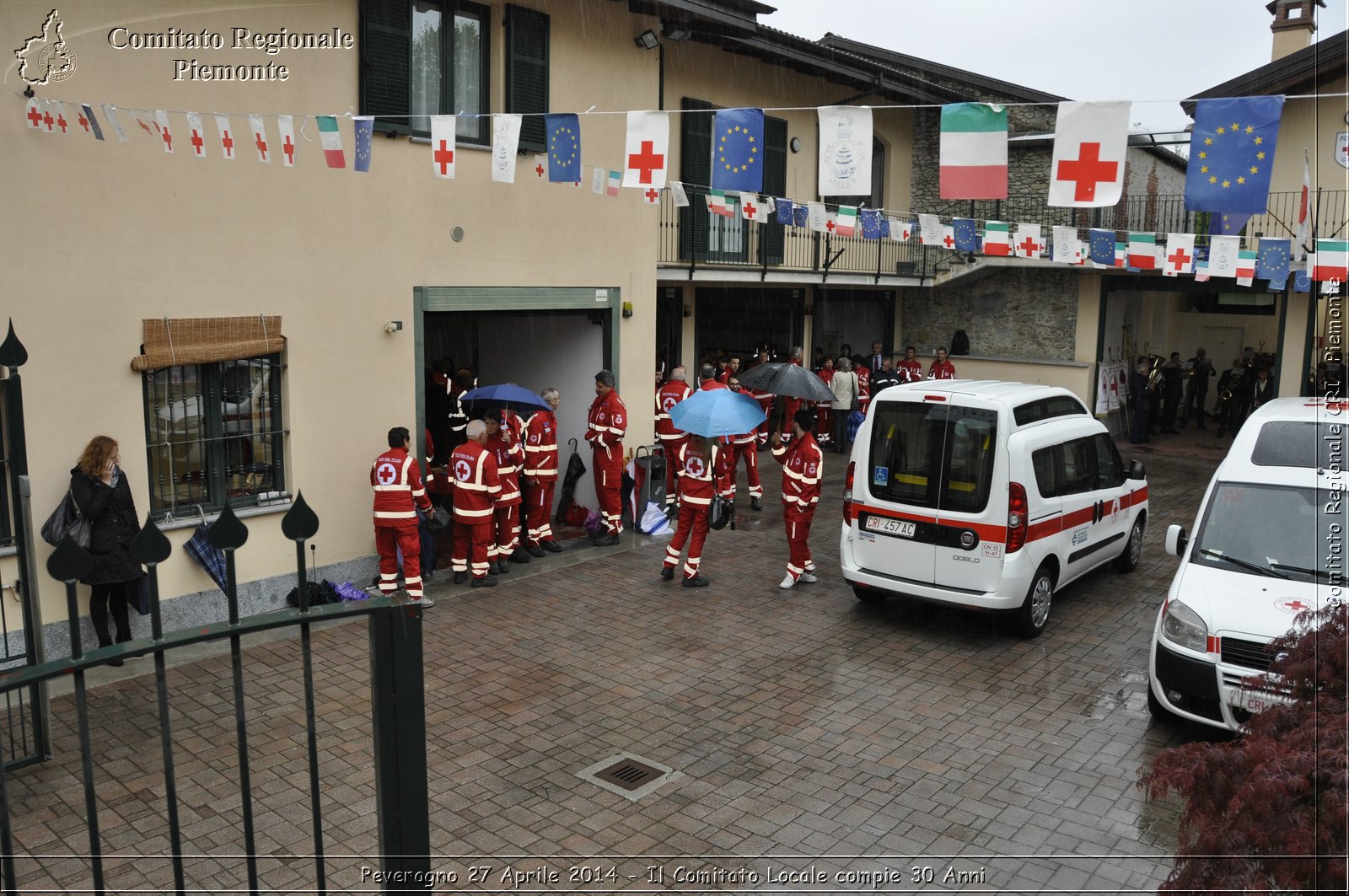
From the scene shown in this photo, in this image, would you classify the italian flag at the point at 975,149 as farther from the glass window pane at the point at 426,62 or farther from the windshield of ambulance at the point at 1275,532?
the glass window pane at the point at 426,62

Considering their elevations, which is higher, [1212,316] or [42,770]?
[1212,316]

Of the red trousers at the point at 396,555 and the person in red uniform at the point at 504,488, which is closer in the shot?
the red trousers at the point at 396,555

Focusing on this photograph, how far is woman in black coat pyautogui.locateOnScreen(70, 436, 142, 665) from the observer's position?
8.07 m

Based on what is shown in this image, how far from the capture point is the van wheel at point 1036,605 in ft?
30.7

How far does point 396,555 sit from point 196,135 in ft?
13.6

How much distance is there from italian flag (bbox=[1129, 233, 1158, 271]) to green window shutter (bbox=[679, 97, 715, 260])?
6.67m

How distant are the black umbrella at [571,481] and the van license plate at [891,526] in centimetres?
483

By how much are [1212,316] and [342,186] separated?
995 inches

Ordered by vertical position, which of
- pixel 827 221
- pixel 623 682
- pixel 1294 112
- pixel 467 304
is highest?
pixel 1294 112

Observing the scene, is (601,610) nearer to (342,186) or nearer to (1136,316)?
(342,186)

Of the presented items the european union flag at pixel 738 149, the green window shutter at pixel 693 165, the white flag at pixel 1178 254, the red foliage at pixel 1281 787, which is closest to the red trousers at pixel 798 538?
the european union flag at pixel 738 149

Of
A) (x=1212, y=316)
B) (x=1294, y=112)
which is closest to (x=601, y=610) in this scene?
(x=1294, y=112)

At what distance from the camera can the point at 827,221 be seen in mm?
13984

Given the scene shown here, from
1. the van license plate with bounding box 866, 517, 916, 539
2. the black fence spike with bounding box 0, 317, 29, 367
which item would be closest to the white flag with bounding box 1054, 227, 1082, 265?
the van license plate with bounding box 866, 517, 916, 539
